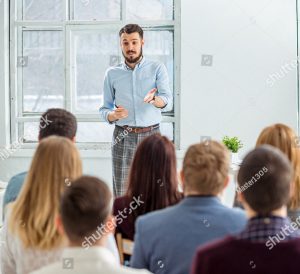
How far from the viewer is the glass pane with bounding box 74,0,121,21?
18.3 ft

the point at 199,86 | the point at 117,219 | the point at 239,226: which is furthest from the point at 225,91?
the point at 239,226

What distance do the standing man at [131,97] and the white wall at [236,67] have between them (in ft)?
2.40

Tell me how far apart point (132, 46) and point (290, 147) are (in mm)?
2226

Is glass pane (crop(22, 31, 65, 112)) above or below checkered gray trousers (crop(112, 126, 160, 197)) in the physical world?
above

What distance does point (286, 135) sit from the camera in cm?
263

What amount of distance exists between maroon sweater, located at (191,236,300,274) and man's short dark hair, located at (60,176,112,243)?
1.00ft

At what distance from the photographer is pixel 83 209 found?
1546 millimetres

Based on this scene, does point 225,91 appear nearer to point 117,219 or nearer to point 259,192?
point 117,219

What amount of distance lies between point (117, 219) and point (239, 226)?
61cm

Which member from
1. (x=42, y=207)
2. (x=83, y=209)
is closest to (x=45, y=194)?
(x=42, y=207)

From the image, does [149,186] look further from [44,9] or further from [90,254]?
[44,9]

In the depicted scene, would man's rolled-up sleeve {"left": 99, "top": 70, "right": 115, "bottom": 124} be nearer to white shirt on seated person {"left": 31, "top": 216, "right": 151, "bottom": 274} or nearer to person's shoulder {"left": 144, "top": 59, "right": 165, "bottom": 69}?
person's shoulder {"left": 144, "top": 59, "right": 165, "bottom": 69}

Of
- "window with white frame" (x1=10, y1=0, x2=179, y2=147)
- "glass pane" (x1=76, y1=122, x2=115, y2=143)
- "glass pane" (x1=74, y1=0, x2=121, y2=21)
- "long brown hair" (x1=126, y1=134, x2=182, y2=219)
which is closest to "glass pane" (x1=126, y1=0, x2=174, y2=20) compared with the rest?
"window with white frame" (x1=10, y1=0, x2=179, y2=147)

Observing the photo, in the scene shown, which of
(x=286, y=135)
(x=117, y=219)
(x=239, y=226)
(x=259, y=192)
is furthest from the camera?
(x=286, y=135)
